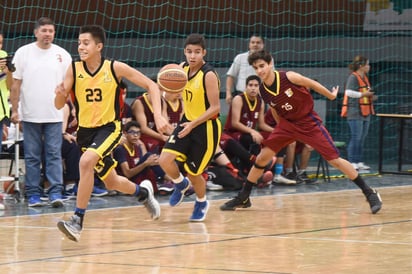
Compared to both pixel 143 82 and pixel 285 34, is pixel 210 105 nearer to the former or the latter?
pixel 143 82

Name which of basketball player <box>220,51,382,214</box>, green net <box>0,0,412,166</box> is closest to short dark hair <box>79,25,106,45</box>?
basketball player <box>220,51,382,214</box>

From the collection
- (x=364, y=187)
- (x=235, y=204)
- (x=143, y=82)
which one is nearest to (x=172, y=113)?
(x=235, y=204)

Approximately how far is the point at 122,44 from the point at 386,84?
4618 mm

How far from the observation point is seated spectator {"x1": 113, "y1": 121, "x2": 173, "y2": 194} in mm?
12602

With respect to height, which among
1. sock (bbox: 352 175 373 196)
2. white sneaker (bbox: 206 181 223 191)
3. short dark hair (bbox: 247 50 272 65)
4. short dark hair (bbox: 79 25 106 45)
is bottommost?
white sneaker (bbox: 206 181 223 191)

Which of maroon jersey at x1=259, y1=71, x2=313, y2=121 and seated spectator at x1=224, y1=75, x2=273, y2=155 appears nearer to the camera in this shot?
maroon jersey at x1=259, y1=71, x2=313, y2=121

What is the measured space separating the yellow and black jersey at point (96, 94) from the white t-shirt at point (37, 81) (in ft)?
8.17

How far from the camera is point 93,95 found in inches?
353

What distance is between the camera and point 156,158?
41.6ft

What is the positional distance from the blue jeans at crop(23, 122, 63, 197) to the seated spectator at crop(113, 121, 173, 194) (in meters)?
1.12

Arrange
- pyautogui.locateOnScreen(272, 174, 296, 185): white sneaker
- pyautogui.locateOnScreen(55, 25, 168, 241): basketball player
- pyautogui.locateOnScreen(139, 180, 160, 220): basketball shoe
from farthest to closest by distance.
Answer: pyautogui.locateOnScreen(272, 174, 296, 185): white sneaker → pyautogui.locateOnScreen(139, 180, 160, 220): basketball shoe → pyautogui.locateOnScreen(55, 25, 168, 241): basketball player

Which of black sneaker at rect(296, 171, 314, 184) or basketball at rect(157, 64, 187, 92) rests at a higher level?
basketball at rect(157, 64, 187, 92)

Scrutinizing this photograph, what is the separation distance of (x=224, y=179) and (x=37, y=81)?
303 cm

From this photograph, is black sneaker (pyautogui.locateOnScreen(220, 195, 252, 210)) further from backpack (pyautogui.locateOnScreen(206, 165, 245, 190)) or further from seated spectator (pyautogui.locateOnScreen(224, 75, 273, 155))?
seated spectator (pyautogui.locateOnScreen(224, 75, 273, 155))
